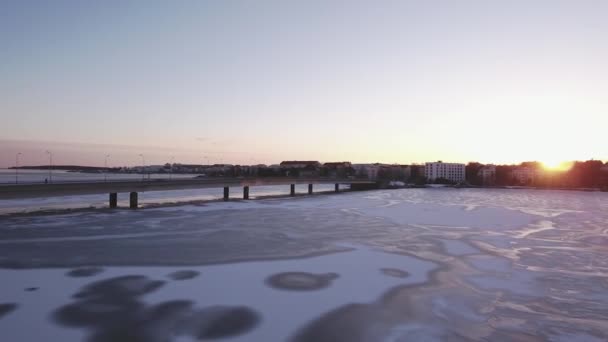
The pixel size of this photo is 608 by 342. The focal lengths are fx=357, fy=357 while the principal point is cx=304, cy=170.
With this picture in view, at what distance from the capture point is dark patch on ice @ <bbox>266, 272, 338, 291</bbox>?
10.9m

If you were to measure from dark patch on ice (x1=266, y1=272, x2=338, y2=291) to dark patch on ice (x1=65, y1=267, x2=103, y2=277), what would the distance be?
5.86 meters

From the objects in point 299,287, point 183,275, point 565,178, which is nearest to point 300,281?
point 299,287

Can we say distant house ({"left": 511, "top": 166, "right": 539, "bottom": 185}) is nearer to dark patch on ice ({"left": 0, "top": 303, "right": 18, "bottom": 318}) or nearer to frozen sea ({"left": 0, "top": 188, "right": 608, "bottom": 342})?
frozen sea ({"left": 0, "top": 188, "right": 608, "bottom": 342})

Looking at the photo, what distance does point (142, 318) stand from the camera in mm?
8195

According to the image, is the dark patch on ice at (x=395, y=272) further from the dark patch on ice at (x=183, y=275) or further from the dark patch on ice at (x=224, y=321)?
the dark patch on ice at (x=183, y=275)

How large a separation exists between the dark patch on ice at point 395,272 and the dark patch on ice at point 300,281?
1.88m

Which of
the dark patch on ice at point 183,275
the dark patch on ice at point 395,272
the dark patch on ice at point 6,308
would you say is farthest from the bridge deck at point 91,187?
the dark patch on ice at point 395,272

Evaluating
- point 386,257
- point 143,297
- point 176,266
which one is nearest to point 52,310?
point 143,297

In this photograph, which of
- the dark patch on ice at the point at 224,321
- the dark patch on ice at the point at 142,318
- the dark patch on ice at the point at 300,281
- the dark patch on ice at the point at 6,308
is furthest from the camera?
the dark patch on ice at the point at 300,281

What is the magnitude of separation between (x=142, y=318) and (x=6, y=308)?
11.4ft

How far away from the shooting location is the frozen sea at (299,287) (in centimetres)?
781

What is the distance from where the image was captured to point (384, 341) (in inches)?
292

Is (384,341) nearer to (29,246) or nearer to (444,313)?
(444,313)

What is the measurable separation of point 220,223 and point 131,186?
23699 millimetres
